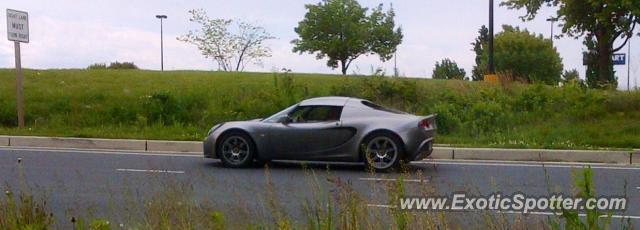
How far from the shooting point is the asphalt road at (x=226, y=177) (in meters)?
7.30

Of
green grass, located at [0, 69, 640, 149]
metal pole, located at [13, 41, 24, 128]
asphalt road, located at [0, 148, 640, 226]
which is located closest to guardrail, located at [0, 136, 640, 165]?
asphalt road, located at [0, 148, 640, 226]

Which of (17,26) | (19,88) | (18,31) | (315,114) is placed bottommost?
(315,114)

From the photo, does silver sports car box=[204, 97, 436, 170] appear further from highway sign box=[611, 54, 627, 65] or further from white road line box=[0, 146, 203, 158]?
highway sign box=[611, 54, 627, 65]

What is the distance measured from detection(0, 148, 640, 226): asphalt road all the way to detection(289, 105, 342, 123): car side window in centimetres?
76

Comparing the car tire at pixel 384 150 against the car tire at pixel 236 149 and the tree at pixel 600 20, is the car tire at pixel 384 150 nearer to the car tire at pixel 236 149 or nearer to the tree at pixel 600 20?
the car tire at pixel 236 149

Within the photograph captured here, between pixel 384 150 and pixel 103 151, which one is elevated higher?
pixel 384 150

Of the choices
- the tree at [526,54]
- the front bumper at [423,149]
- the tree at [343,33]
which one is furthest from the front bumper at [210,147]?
the tree at [526,54]

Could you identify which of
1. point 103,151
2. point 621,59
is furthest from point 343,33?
point 103,151

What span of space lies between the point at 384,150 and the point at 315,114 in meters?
1.26

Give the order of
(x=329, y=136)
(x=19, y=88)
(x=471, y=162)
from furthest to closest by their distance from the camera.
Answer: (x=19, y=88) → (x=471, y=162) → (x=329, y=136)

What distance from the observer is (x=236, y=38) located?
133 feet

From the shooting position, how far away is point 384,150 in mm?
10742

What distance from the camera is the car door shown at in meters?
11.0

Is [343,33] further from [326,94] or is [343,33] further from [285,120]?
[285,120]
